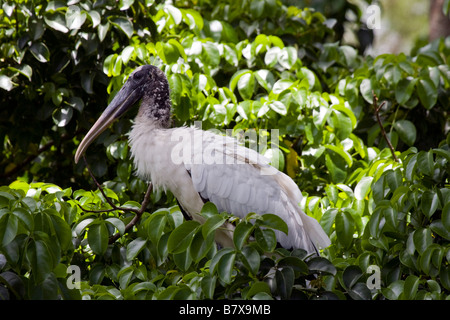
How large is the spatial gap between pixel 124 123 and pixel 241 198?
105 cm

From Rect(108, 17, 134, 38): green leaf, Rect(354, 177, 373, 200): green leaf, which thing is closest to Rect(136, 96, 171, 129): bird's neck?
Rect(108, 17, 134, 38): green leaf

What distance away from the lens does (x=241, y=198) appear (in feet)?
12.8

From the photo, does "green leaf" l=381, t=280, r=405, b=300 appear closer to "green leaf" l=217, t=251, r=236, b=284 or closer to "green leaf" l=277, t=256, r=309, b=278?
"green leaf" l=277, t=256, r=309, b=278

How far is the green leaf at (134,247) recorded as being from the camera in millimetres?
3186

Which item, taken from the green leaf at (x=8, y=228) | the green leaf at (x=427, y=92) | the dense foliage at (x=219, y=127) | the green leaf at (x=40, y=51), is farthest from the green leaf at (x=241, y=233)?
the green leaf at (x=427, y=92)

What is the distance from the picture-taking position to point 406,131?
15.3 ft

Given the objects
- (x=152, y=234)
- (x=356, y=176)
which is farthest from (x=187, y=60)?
(x=152, y=234)

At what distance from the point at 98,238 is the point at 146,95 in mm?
1228

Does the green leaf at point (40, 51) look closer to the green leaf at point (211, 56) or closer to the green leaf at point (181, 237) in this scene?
the green leaf at point (211, 56)

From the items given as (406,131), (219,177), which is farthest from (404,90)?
(219,177)

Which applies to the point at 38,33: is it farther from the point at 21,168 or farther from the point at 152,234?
the point at 152,234

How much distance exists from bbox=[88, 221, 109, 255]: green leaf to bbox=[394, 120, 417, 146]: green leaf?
7.71ft

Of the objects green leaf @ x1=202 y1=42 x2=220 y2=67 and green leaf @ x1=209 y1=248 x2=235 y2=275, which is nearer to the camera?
green leaf @ x1=209 y1=248 x2=235 y2=275

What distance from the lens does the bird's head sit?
413 centimetres
